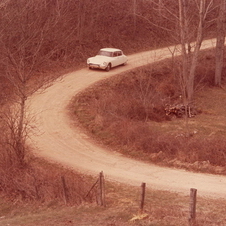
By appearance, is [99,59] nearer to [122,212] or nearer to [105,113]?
[105,113]

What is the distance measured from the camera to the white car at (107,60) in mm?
30000

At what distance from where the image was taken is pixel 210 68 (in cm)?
3406

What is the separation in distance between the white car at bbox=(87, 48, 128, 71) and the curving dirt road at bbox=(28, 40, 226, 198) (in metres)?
3.33

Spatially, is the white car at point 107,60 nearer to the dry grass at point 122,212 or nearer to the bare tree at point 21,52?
the bare tree at point 21,52

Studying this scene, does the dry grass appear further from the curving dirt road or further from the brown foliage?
the curving dirt road

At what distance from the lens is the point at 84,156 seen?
18328 mm

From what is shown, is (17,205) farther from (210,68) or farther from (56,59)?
(210,68)

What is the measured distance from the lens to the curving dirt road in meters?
15.5

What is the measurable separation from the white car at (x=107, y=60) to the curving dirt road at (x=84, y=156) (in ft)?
10.9

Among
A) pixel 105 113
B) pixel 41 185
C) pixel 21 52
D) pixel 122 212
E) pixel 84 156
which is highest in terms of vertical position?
pixel 21 52

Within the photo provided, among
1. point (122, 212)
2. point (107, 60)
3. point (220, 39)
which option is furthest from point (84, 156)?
point (220, 39)

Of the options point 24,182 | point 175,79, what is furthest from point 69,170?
point 175,79

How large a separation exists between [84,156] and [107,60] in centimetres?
1310

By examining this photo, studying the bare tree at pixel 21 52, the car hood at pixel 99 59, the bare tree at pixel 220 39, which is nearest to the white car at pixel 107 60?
the car hood at pixel 99 59
